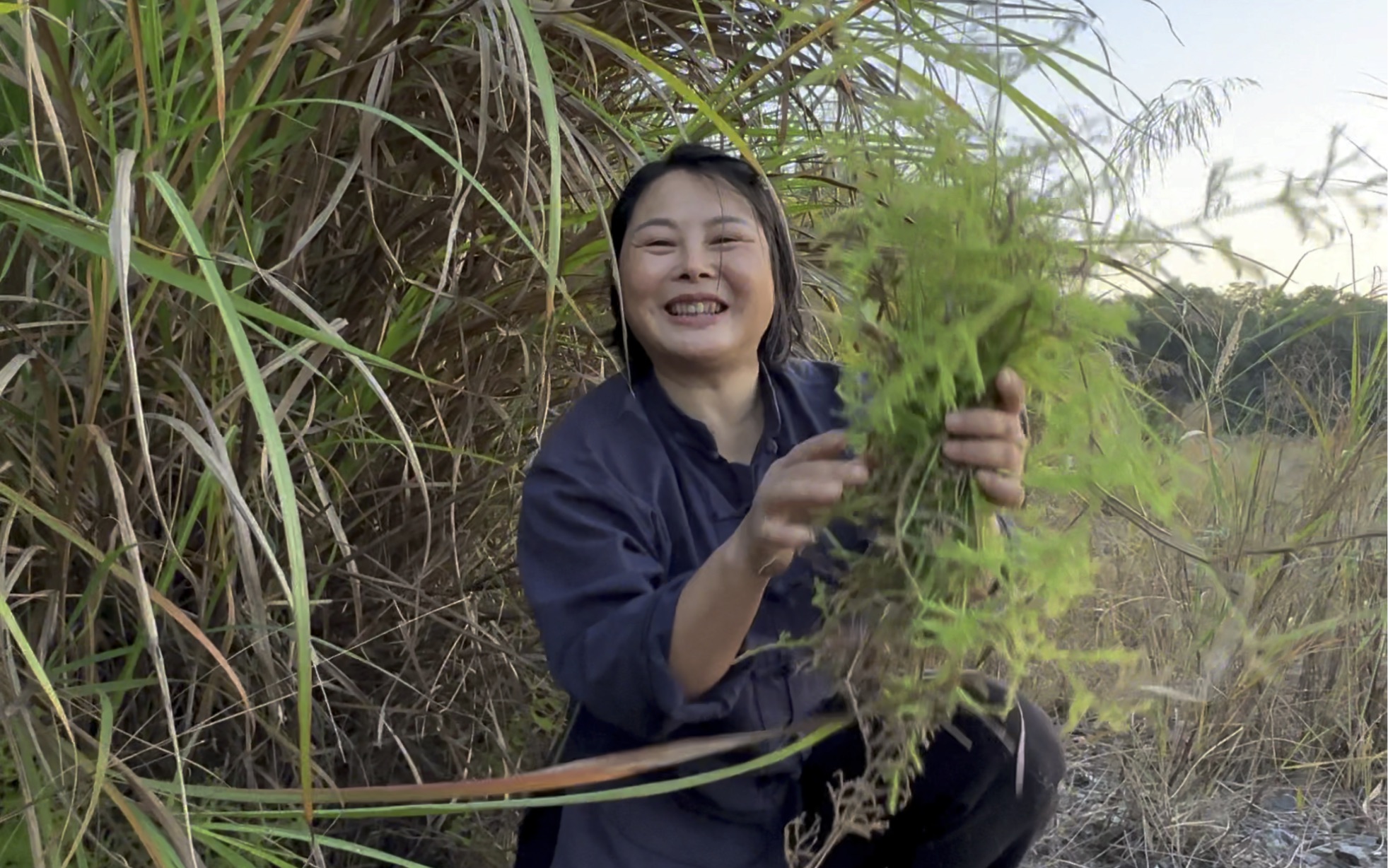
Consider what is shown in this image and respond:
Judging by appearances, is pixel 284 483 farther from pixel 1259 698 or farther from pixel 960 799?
pixel 1259 698

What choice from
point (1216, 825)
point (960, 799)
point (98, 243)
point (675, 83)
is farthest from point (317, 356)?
point (1216, 825)

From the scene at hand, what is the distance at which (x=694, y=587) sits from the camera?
740mm

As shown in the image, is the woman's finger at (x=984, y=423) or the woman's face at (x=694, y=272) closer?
the woman's finger at (x=984, y=423)

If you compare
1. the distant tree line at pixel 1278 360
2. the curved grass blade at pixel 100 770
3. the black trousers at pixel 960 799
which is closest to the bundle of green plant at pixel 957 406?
the black trousers at pixel 960 799

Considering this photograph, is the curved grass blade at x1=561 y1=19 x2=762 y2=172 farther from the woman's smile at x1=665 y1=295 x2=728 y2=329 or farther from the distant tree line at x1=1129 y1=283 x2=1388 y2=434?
the distant tree line at x1=1129 y1=283 x2=1388 y2=434

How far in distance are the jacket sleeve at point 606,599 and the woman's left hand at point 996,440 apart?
261 mm

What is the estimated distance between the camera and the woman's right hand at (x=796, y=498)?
0.62 meters

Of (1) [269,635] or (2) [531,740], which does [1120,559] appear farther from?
(1) [269,635]

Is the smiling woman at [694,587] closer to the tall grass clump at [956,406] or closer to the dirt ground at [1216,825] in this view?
the tall grass clump at [956,406]

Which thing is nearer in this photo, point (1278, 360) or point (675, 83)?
point (675, 83)

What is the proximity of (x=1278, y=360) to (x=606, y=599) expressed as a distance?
4.31 ft

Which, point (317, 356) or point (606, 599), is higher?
point (317, 356)

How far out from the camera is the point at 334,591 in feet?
3.48

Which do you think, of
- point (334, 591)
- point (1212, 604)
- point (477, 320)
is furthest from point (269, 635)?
point (1212, 604)
